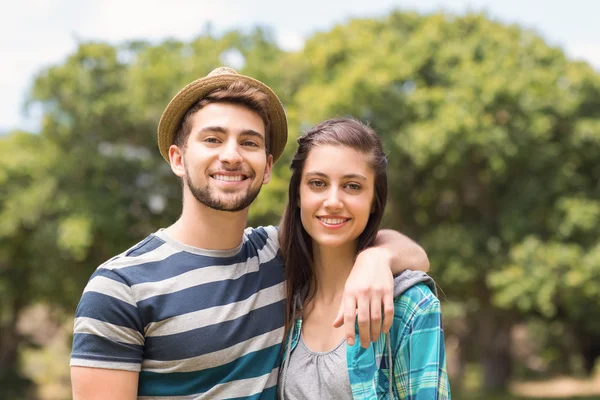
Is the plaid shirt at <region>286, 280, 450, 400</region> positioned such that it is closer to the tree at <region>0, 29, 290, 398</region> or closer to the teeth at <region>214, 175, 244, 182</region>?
the teeth at <region>214, 175, 244, 182</region>

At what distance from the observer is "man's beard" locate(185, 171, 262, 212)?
8.50 ft

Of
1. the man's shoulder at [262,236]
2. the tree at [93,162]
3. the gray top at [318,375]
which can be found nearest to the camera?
the gray top at [318,375]

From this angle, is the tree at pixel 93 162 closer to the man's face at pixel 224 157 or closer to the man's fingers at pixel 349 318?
the man's face at pixel 224 157

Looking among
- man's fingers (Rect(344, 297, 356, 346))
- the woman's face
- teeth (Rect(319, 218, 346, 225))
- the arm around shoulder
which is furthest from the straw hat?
man's fingers (Rect(344, 297, 356, 346))

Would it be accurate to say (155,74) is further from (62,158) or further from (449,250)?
(449,250)

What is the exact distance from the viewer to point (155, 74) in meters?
15.6

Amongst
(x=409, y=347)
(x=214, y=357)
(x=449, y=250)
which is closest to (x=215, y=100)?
(x=214, y=357)

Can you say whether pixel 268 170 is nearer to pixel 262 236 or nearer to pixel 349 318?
pixel 262 236

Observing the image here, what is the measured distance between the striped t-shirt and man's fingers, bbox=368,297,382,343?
0.47 m

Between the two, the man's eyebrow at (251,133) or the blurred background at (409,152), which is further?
the blurred background at (409,152)

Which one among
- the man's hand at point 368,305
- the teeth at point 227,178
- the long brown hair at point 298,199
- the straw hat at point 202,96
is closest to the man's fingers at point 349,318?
the man's hand at point 368,305

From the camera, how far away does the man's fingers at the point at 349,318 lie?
7.66 ft

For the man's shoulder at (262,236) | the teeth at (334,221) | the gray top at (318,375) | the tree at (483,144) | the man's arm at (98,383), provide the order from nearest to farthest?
1. the man's arm at (98,383)
2. the gray top at (318,375)
3. the teeth at (334,221)
4. the man's shoulder at (262,236)
5. the tree at (483,144)

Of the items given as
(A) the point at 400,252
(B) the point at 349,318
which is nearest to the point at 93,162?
(A) the point at 400,252
